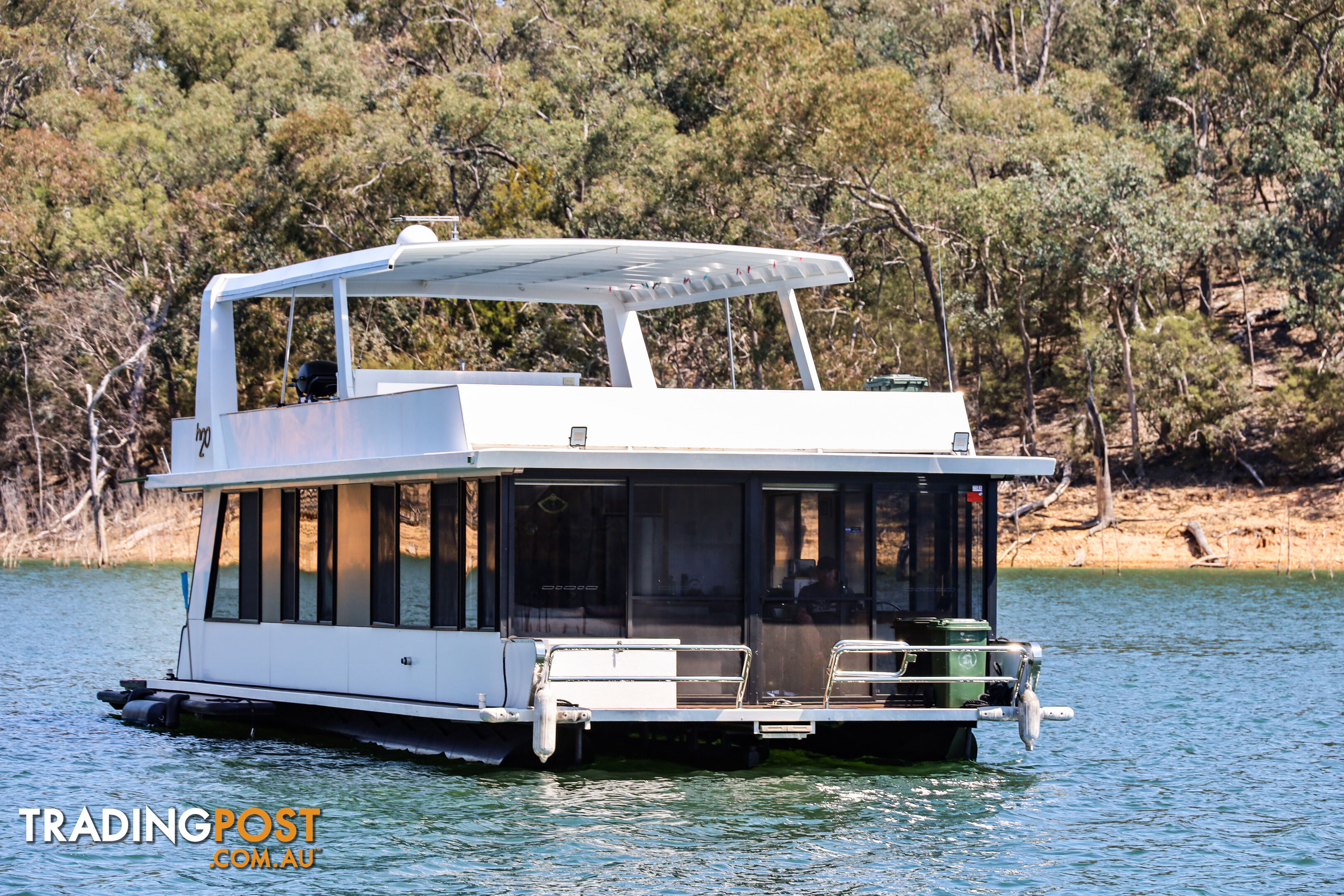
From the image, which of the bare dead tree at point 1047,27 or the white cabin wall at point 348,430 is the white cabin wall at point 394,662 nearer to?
the white cabin wall at point 348,430

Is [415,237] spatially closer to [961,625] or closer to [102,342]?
[961,625]

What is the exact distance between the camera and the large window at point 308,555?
51.5ft

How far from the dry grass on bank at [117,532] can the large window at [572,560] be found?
125 feet

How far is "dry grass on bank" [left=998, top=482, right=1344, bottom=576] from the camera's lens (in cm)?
4428

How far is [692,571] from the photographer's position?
544 inches

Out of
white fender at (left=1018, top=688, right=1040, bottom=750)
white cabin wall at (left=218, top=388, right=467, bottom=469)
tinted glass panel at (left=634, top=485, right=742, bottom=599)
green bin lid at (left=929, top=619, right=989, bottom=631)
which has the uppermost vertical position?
white cabin wall at (left=218, top=388, right=467, bottom=469)

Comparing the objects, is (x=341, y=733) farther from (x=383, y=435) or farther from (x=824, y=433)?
(x=824, y=433)

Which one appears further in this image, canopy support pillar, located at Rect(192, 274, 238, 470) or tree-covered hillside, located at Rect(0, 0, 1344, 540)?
tree-covered hillside, located at Rect(0, 0, 1344, 540)

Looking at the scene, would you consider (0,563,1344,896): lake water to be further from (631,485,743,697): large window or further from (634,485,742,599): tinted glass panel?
(634,485,742,599): tinted glass panel

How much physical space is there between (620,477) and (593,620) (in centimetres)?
123

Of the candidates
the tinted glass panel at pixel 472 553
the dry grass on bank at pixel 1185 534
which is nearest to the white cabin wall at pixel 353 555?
the tinted glass panel at pixel 472 553

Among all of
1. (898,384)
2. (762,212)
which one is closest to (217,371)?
(898,384)

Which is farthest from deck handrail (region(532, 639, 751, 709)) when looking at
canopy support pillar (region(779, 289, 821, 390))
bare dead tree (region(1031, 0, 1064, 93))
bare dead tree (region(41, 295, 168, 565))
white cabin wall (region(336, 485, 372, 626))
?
bare dead tree (region(1031, 0, 1064, 93))

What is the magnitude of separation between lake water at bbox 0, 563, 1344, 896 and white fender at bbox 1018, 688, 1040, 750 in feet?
2.35
